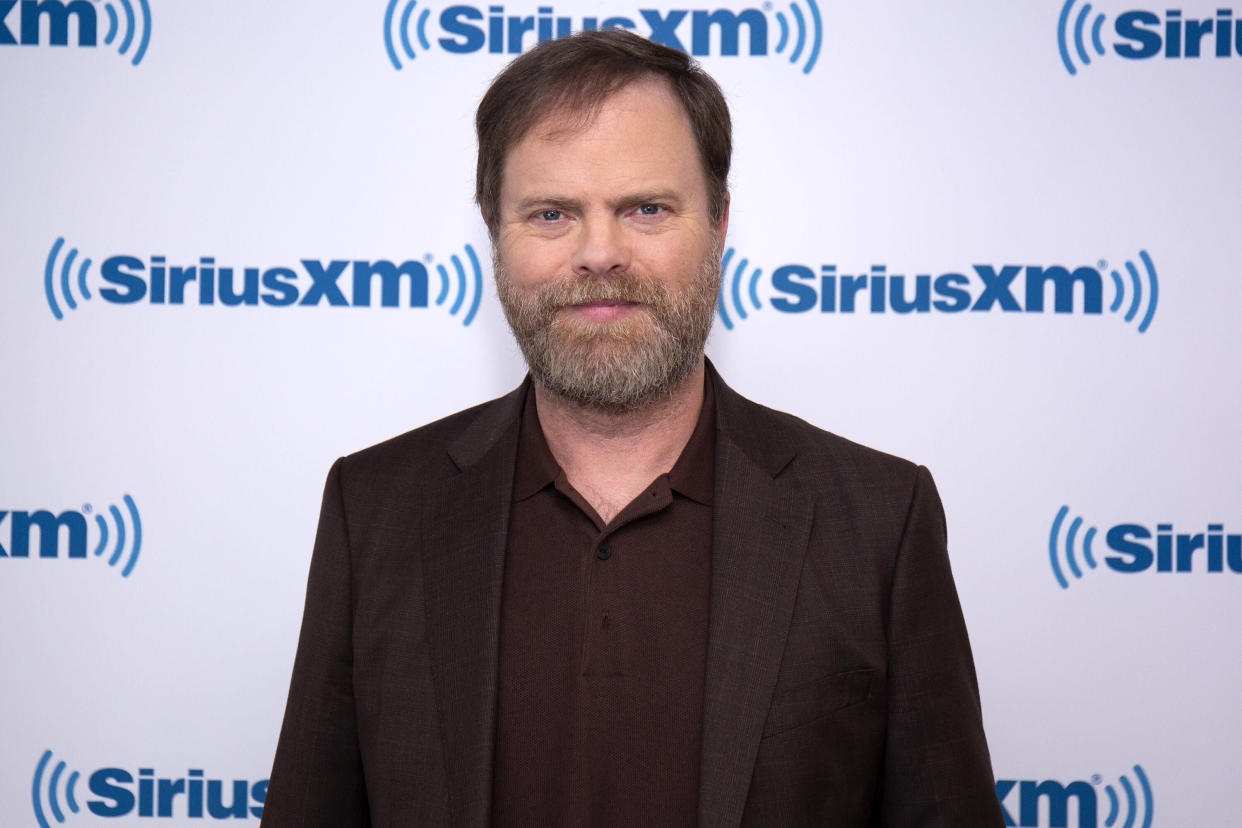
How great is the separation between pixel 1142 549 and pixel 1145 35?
1315 mm

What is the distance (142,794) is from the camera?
106 inches

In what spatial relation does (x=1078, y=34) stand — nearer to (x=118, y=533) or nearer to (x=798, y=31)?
(x=798, y=31)

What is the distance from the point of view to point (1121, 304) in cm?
264

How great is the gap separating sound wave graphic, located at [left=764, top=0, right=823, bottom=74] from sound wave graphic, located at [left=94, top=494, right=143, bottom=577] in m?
2.05

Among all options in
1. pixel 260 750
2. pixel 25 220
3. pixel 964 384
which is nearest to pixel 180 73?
pixel 25 220

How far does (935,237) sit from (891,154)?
0.79 ft

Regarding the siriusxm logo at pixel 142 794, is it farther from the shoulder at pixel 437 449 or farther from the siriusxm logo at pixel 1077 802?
the siriusxm logo at pixel 1077 802

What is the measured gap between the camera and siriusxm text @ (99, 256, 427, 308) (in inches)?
106

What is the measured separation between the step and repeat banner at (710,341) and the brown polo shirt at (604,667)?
0.92 metres

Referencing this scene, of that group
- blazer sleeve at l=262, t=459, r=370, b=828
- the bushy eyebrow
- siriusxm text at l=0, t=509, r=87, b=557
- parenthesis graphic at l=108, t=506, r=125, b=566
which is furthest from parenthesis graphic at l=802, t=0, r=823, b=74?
siriusxm text at l=0, t=509, r=87, b=557

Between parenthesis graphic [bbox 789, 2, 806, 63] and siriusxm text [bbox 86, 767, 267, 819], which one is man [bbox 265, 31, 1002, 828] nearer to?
parenthesis graphic [bbox 789, 2, 806, 63]

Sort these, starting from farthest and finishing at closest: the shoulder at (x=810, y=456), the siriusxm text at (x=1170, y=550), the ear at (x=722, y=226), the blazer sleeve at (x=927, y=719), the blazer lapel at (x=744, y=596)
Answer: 1. the siriusxm text at (x=1170, y=550)
2. the ear at (x=722, y=226)
3. the shoulder at (x=810, y=456)
4. the blazer sleeve at (x=927, y=719)
5. the blazer lapel at (x=744, y=596)

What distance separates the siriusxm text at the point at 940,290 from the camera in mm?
2643

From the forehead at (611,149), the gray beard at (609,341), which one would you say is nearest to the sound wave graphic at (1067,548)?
the gray beard at (609,341)
